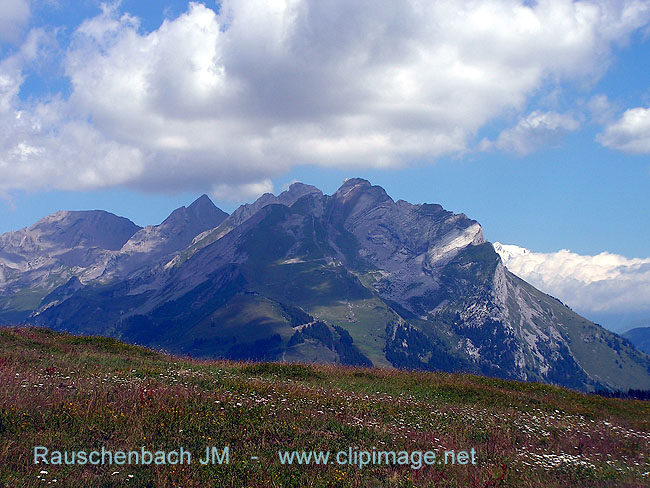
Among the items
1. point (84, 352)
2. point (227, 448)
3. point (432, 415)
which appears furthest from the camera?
point (84, 352)

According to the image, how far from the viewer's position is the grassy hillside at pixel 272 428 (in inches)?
533

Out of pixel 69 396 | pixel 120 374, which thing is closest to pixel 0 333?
pixel 120 374

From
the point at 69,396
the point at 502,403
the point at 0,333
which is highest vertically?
the point at 0,333

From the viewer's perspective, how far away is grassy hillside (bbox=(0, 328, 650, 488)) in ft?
44.4

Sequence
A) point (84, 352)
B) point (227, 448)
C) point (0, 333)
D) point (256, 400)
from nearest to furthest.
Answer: point (227, 448), point (256, 400), point (84, 352), point (0, 333)

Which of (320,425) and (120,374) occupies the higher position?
(120,374)

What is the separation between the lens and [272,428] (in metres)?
16.6

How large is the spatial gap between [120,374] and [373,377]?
14.7 metres

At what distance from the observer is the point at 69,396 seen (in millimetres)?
17609

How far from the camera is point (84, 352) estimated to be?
2855 centimetres

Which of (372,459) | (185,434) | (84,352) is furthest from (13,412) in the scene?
(84,352)

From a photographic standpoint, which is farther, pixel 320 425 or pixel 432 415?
pixel 432 415

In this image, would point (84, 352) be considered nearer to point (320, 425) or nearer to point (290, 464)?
point (320, 425)

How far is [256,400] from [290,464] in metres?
5.09
